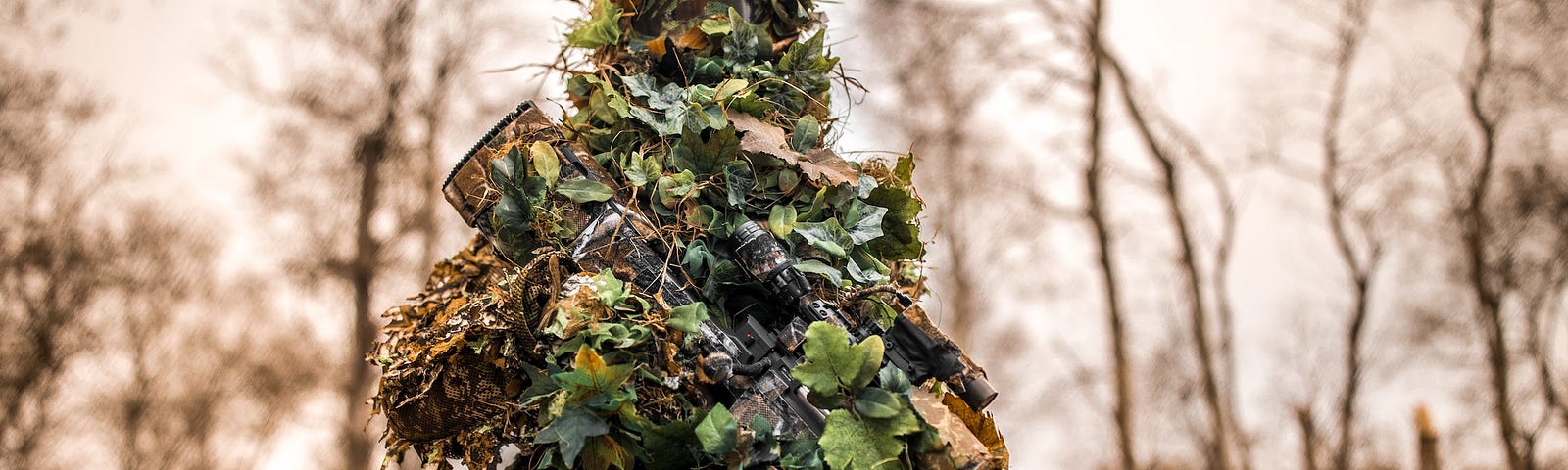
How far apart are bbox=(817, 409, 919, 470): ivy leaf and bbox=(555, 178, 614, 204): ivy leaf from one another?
2.17 feet

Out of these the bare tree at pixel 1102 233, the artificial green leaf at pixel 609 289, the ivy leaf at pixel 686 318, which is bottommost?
the bare tree at pixel 1102 233

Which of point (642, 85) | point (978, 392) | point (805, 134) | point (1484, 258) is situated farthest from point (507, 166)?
point (1484, 258)

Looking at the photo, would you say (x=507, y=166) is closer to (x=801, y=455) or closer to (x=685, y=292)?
(x=685, y=292)

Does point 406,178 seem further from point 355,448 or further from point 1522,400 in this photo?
point 1522,400

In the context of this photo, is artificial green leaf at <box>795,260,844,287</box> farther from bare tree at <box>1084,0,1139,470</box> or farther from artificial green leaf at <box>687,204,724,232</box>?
bare tree at <box>1084,0,1139,470</box>

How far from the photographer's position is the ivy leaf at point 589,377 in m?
1.62

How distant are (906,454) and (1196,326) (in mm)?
7359

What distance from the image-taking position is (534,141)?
2.05 meters

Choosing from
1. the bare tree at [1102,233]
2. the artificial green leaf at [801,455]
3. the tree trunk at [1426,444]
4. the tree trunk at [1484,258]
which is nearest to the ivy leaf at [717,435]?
the artificial green leaf at [801,455]

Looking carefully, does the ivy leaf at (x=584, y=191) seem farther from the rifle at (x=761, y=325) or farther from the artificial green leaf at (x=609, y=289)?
the artificial green leaf at (x=609, y=289)

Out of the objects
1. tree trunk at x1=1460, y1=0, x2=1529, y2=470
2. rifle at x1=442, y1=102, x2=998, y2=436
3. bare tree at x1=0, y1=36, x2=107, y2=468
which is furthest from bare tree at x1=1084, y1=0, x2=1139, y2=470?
bare tree at x1=0, y1=36, x2=107, y2=468

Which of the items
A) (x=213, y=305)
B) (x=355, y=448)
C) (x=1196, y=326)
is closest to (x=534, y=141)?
(x=355, y=448)

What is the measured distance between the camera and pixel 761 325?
6.43ft

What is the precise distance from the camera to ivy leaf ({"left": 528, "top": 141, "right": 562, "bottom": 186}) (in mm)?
1976
